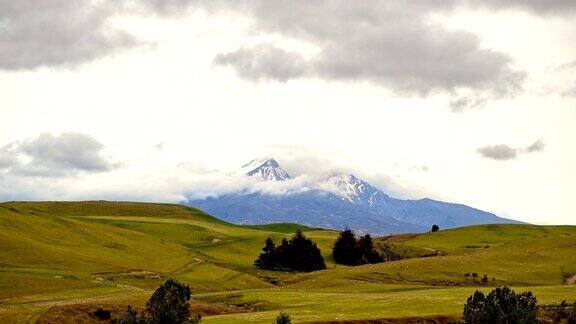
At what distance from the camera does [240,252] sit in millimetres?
162750

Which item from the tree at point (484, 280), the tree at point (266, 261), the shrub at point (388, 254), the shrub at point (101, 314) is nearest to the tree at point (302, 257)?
the tree at point (266, 261)

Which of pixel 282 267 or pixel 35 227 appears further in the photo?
pixel 282 267

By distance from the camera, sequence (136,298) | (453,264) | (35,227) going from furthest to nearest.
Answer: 1. (35,227)
2. (453,264)
3. (136,298)

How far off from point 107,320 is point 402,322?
1183 inches

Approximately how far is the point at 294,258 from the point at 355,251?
19.4 m

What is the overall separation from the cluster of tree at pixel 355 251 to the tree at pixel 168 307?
337ft

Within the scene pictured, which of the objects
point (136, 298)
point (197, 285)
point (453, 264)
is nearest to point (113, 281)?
point (197, 285)

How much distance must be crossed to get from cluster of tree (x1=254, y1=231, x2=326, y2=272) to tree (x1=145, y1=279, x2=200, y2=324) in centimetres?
8698

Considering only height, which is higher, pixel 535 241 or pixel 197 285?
pixel 535 241

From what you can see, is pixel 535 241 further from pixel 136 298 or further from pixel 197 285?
pixel 136 298

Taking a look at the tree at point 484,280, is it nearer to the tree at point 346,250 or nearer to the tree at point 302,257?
the tree at point 302,257

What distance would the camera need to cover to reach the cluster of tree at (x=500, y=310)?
51.1 meters

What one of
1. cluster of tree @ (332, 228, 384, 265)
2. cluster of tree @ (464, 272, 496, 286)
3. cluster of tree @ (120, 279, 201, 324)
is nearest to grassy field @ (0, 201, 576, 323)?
cluster of tree @ (464, 272, 496, 286)

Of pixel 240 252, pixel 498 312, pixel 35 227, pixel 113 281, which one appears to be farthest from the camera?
pixel 240 252
